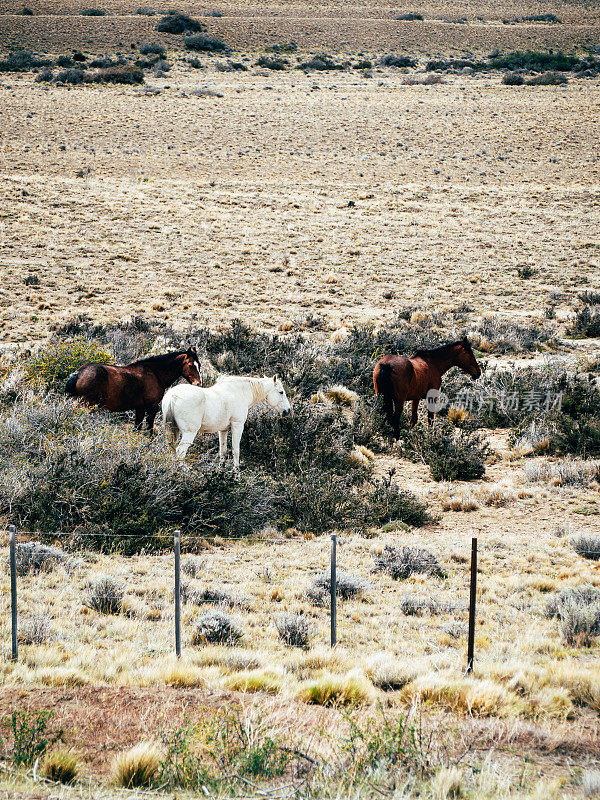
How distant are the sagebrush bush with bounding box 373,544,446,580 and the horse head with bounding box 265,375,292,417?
3.69 meters

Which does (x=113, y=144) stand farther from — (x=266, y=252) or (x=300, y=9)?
(x=300, y=9)

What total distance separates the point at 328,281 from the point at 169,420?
22.1 m

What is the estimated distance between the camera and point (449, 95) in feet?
212

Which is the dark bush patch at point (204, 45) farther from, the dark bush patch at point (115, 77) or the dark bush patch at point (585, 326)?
the dark bush patch at point (585, 326)

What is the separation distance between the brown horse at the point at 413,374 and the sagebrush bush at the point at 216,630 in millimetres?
8061

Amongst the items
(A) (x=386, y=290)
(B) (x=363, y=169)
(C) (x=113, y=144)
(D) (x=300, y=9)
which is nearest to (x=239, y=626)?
(A) (x=386, y=290)

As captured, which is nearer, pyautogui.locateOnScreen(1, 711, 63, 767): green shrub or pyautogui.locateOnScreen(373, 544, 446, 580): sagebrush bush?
pyautogui.locateOnScreen(1, 711, 63, 767): green shrub

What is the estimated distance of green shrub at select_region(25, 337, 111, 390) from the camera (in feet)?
47.4

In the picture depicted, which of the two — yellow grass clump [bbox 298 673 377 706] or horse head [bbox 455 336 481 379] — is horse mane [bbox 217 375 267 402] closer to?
horse head [bbox 455 336 481 379]

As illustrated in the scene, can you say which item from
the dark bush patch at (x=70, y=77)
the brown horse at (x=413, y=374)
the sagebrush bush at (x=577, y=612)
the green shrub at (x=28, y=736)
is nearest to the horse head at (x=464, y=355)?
the brown horse at (x=413, y=374)

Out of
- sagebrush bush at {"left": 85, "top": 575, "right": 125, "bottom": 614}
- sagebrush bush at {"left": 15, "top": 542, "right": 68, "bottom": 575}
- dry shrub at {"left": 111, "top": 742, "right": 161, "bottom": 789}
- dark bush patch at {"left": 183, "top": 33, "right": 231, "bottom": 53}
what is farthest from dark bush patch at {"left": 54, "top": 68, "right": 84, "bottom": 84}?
dry shrub at {"left": 111, "top": 742, "right": 161, "bottom": 789}

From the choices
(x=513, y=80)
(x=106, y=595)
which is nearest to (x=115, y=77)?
(x=513, y=80)

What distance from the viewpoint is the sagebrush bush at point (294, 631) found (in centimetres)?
726

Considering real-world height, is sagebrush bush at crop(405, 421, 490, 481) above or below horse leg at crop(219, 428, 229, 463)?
below
